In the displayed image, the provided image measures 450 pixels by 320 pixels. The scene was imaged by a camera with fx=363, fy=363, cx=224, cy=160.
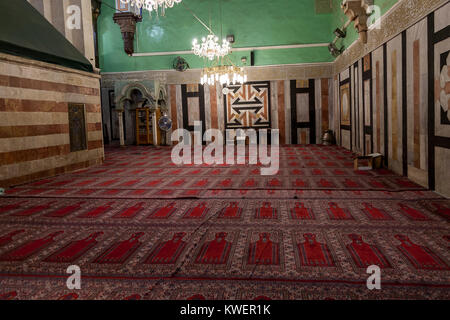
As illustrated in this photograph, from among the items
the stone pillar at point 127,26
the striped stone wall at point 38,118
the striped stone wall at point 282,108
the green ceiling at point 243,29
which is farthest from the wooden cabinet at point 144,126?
the striped stone wall at point 38,118

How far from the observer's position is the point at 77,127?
20.7ft

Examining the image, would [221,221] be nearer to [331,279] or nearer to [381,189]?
[331,279]

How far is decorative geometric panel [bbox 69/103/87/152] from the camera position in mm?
6152

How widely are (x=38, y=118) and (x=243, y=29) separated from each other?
6.90 metres

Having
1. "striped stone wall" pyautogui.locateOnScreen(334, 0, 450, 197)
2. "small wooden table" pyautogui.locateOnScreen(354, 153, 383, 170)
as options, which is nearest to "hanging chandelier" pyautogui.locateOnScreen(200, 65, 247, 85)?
"striped stone wall" pyautogui.locateOnScreen(334, 0, 450, 197)

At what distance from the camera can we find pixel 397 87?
193 inches

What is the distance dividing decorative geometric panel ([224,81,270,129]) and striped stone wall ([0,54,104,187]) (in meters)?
4.88

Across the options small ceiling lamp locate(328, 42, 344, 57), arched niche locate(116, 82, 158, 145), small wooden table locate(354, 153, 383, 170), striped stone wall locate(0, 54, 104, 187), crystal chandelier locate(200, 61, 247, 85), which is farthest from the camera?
arched niche locate(116, 82, 158, 145)

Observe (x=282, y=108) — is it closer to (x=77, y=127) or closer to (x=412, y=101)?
(x=77, y=127)

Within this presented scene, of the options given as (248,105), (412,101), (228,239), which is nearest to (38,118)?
(228,239)

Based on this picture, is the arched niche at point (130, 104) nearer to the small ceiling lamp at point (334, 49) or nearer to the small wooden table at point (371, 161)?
the small ceiling lamp at point (334, 49)

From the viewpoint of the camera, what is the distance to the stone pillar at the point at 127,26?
1036cm

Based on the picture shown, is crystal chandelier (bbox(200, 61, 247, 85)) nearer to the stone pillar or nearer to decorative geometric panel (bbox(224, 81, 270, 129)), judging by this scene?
decorative geometric panel (bbox(224, 81, 270, 129))

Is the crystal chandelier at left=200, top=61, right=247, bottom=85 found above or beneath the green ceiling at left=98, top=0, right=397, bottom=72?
beneath
